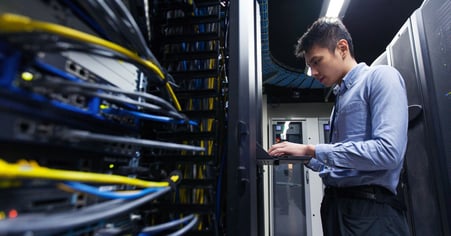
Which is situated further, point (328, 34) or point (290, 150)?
point (328, 34)

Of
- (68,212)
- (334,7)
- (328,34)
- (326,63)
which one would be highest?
(334,7)

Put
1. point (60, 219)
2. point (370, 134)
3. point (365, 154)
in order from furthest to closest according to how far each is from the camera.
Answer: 1. point (370, 134)
2. point (365, 154)
3. point (60, 219)

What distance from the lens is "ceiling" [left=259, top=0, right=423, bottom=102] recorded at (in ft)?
7.60

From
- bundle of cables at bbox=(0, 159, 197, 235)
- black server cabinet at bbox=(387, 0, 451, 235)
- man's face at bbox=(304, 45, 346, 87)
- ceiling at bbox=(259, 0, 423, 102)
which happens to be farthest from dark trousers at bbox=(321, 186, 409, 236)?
ceiling at bbox=(259, 0, 423, 102)

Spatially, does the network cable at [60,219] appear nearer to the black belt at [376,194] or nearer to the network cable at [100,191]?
the network cable at [100,191]

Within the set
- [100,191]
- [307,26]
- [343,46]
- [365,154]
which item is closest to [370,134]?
[365,154]

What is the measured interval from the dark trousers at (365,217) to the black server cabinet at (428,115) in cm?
41

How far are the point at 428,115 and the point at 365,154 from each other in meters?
0.66

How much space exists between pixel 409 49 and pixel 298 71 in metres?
1.96

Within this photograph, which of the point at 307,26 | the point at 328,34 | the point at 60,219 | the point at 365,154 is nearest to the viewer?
the point at 60,219

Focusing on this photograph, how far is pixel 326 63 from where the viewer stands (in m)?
1.10

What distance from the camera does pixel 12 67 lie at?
0.25 meters

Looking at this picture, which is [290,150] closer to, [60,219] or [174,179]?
[174,179]

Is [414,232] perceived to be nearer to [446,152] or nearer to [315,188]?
[446,152]
